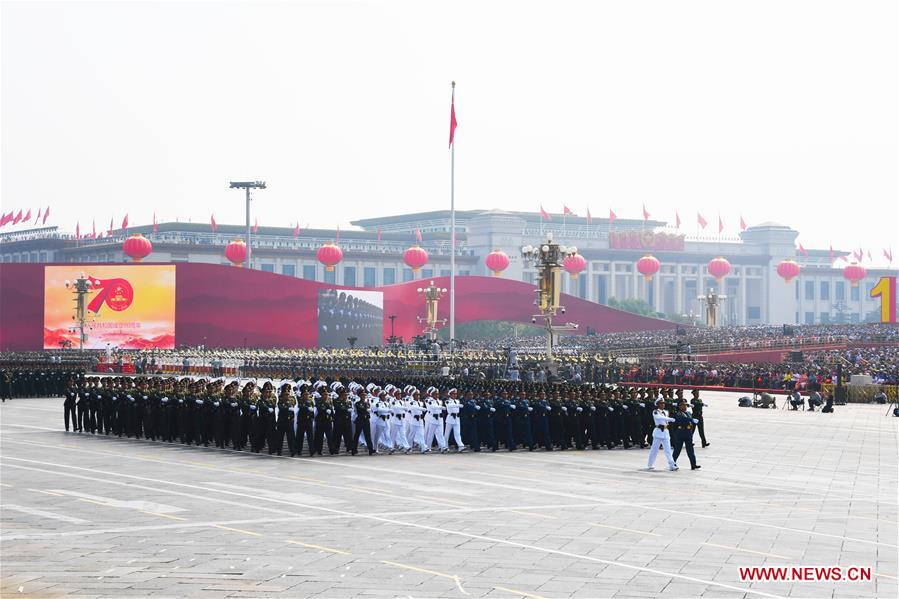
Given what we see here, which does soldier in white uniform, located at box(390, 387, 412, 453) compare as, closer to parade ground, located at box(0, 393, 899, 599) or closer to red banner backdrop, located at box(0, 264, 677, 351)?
parade ground, located at box(0, 393, 899, 599)

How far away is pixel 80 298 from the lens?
6781 cm

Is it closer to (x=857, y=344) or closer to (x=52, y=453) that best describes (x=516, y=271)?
(x=857, y=344)

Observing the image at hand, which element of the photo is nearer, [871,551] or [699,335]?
[871,551]

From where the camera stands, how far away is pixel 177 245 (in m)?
112

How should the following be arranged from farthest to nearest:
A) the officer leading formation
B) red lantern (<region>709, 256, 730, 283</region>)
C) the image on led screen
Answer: red lantern (<region>709, 256, 730, 283</region>)
the image on led screen
the officer leading formation

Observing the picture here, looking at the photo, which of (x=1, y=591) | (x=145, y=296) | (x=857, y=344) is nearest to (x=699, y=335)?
(x=857, y=344)

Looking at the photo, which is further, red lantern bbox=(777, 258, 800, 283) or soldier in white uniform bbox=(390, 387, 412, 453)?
red lantern bbox=(777, 258, 800, 283)

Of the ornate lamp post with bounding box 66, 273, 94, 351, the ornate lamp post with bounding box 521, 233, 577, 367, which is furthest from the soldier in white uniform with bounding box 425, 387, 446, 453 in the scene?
the ornate lamp post with bounding box 66, 273, 94, 351

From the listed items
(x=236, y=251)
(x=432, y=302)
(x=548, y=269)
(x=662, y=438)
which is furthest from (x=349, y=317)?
(x=662, y=438)

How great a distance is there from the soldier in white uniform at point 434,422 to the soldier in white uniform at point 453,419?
19 cm

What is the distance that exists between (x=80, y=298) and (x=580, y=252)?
3091 inches

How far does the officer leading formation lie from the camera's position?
2442cm

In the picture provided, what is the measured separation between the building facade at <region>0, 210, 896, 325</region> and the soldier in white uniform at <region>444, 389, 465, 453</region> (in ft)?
295

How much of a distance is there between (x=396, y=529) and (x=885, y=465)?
40.9 feet
